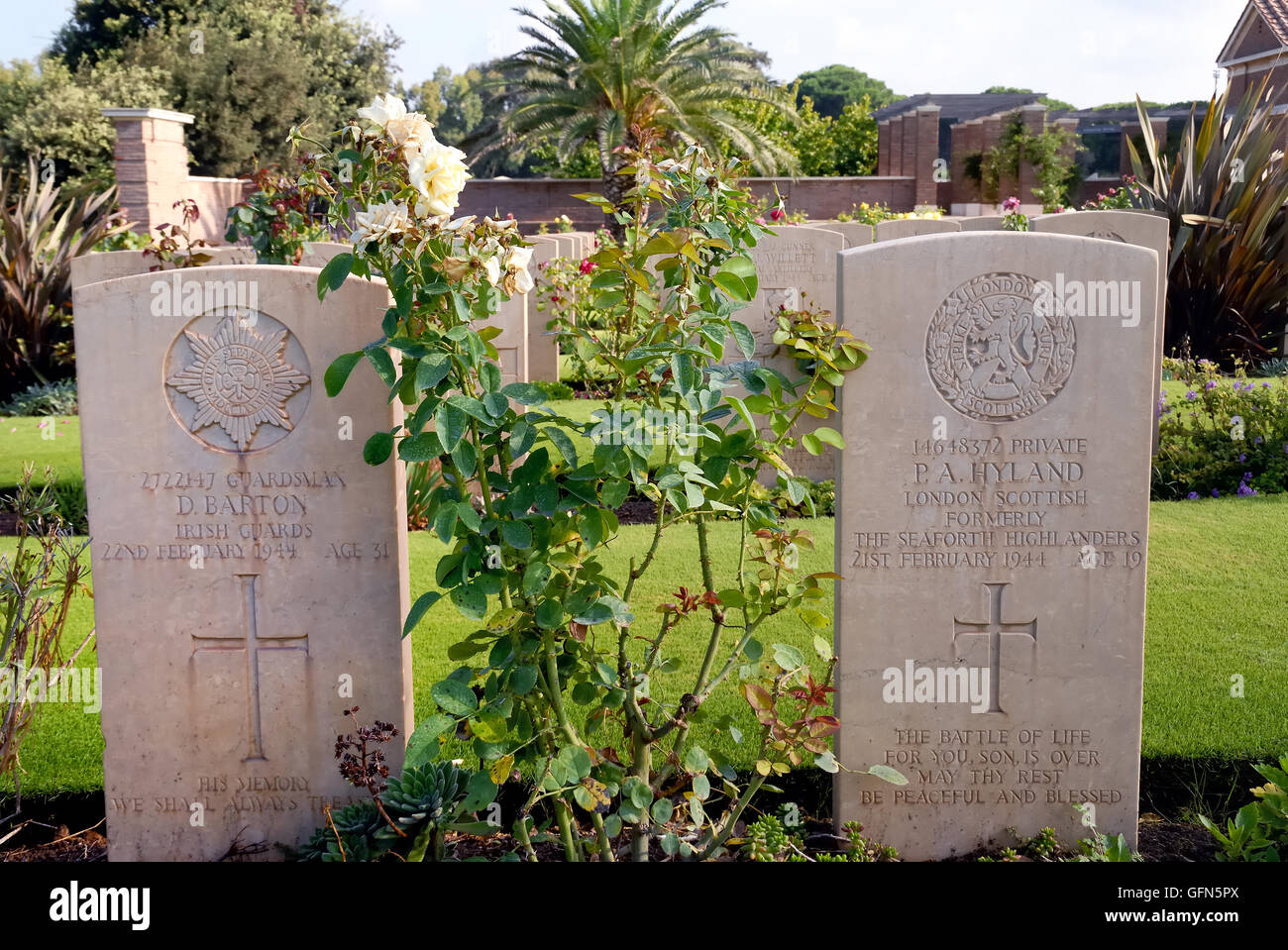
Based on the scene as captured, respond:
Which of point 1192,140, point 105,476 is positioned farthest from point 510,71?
point 105,476

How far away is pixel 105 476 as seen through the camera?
3.06 metres

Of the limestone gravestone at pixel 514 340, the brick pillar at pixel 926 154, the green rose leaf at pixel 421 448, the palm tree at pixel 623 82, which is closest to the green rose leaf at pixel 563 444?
the green rose leaf at pixel 421 448

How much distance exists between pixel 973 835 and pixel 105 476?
274 cm

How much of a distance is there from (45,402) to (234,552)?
27.2 feet

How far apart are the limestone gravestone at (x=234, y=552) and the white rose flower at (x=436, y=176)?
0.56 meters

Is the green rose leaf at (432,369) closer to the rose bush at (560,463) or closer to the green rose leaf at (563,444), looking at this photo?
the rose bush at (560,463)

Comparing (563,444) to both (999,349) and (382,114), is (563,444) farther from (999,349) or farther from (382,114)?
(999,349)

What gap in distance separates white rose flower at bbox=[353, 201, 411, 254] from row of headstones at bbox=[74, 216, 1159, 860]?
1.77 feet

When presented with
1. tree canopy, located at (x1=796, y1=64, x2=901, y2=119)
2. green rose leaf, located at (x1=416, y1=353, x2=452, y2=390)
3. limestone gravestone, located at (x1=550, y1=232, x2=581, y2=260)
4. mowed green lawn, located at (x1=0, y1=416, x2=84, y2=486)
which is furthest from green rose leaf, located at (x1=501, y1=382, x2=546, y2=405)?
tree canopy, located at (x1=796, y1=64, x2=901, y2=119)

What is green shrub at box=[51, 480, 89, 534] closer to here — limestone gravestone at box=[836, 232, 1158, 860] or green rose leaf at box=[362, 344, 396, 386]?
green rose leaf at box=[362, 344, 396, 386]

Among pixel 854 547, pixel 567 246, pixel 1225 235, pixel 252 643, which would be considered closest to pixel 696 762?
pixel 854 547

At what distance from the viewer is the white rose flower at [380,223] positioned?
2426 mm

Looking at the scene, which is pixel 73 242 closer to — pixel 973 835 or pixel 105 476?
pixel 105 476

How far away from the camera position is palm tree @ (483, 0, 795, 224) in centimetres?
1936
